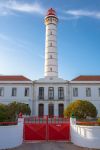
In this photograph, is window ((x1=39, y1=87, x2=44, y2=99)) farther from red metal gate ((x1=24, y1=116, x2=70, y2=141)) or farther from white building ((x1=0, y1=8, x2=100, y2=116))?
red metal gate ((x1=24, y1=116, x2=70, y2=141))

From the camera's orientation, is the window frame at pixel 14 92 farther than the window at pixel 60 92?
Yes

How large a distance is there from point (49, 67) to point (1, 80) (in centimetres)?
778

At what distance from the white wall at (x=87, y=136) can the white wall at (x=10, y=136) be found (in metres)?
3.05

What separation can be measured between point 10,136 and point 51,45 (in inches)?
1092

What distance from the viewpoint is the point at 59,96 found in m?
33.8

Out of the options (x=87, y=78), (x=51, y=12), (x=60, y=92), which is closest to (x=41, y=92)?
(x=60, y=92)

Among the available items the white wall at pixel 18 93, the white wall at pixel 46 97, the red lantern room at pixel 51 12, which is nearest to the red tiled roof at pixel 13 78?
the white wall at pixel 18 93

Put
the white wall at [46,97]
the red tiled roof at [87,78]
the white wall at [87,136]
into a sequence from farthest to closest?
1. the red tiled roof at [87,78]
2. the white wall at [46,97]
3. the white wall at [87,136]

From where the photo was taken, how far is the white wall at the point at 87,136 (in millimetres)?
10758

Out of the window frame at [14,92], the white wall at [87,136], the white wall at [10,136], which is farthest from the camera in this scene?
the window frame at [14,92]

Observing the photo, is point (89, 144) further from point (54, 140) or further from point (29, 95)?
point (29, 95)

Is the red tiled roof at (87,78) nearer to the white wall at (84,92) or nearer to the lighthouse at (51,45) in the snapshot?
the white wall at (84,92)

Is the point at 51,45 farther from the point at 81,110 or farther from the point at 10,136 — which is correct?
the point at 10,136

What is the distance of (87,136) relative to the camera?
1105 cm
